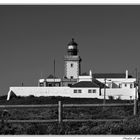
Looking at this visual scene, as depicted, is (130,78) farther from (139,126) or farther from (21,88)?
(139,126)

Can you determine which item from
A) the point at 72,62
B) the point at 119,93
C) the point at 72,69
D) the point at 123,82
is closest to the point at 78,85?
the point at 119,93

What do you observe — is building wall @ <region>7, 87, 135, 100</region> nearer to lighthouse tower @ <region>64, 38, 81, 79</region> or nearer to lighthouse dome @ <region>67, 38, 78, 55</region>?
lighthouse tower @ <region>64, 38, 81, 79</region>

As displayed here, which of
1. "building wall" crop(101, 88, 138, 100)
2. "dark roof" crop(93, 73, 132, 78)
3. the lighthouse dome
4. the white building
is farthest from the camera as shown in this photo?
the lighthouse dome

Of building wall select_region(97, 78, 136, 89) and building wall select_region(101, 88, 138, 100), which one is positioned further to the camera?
building wall select_region(97, 78, 136, 89)

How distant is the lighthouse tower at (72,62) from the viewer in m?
57.8

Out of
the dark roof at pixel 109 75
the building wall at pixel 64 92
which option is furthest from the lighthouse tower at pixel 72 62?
the building wall at pixel 64 92

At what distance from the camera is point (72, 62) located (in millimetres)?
58406

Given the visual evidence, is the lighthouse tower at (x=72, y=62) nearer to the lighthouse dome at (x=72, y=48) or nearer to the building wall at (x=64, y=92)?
the lighthouse dome at (x=72, y=48)

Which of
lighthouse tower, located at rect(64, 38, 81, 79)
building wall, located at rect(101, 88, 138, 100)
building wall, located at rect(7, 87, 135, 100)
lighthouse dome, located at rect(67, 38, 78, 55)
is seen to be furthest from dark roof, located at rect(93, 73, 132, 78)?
building wall, located at rect(101, 88, 138, 100)

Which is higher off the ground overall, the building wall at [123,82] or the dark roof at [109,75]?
the dark roof at [109,75]

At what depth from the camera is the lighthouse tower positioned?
5781 centimetres

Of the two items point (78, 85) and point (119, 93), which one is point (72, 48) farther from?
point (119, 93)

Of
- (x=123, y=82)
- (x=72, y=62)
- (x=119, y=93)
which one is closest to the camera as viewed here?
(x=119, y=93)

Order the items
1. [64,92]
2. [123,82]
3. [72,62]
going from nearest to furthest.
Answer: [64,92] → [123,82] → [72,62]
